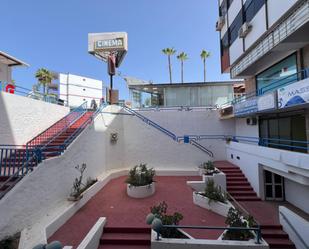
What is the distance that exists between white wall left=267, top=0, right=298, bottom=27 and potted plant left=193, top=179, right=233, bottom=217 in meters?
8.36

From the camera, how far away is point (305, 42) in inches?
316

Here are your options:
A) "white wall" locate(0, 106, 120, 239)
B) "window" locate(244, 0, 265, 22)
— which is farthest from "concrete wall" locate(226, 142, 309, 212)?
"white wall" locate(0, 106, 120, 239)

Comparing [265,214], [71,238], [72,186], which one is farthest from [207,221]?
[72,186]

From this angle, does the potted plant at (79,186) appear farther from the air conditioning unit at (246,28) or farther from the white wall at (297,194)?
the air conditioning unit at (246,28)

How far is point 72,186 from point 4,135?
11.4 ft

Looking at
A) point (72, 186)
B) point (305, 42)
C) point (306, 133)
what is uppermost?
point (305, 42)

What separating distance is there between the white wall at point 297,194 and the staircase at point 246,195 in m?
1.59

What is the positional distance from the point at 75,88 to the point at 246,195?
3072 cm

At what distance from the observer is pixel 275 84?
10.5 metres

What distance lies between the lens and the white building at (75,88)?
3125 centimetres

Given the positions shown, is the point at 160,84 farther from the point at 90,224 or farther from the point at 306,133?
the point at 90,224

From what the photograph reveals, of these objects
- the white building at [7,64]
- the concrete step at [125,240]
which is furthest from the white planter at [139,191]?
the white building at [7,64]

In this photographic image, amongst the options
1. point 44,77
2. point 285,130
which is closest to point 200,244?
point 285,130

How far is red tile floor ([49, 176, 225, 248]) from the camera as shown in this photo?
19.4ft
